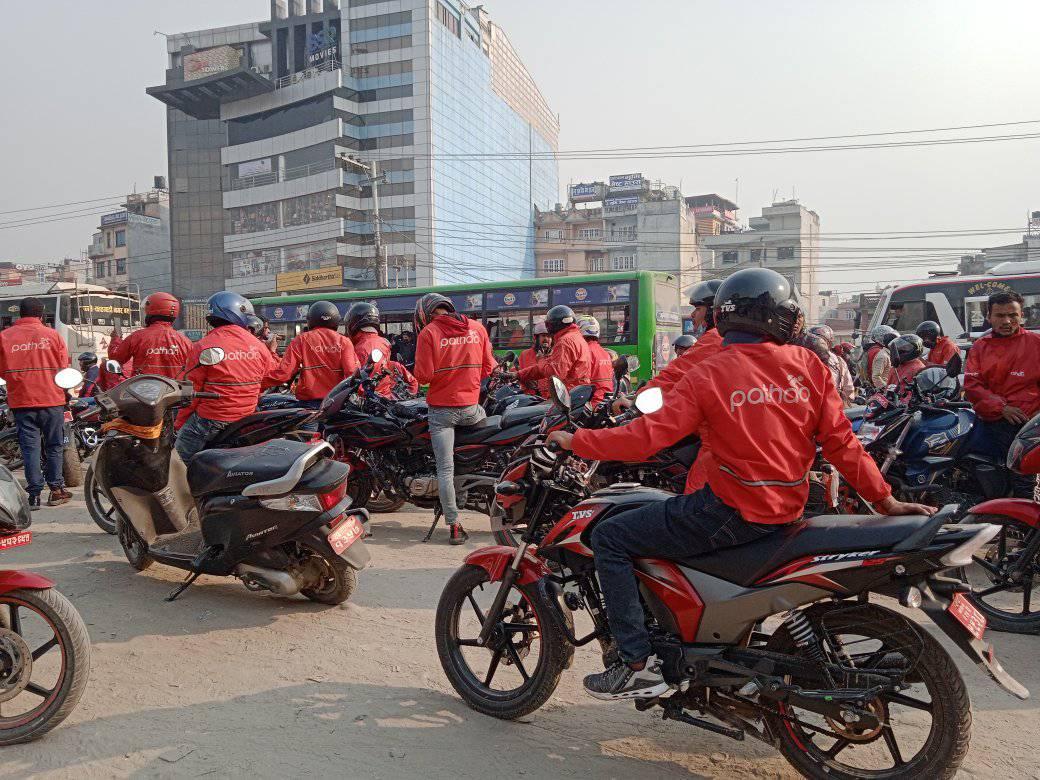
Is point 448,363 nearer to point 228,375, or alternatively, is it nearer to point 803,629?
point 228,375

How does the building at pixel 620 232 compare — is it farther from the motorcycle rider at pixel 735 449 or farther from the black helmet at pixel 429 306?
the motorcycle rider at pixel 735 449

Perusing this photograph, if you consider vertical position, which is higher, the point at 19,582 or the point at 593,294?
the point at 593,294

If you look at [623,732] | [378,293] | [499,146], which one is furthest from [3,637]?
[499,146]

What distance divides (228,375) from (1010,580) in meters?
5.04

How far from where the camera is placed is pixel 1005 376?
5316 millimetres

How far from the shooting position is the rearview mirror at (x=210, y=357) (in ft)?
18.3

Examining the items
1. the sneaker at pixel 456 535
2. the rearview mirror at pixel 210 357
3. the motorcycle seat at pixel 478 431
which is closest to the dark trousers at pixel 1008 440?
the motorcycle seat at pixel 478 431

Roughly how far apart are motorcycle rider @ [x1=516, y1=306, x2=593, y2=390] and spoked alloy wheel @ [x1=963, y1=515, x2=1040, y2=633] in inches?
148

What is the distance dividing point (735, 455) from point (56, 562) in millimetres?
5027

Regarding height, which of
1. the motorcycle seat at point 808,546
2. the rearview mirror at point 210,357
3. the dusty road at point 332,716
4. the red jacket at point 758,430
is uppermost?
the rearview mirror at point 210,357

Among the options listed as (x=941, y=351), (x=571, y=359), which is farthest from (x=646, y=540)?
(x=941, y=351)

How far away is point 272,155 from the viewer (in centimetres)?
6631

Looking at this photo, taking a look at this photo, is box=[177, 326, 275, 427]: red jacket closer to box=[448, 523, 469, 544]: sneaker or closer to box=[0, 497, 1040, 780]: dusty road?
box=[0, 497, 1040, 780]: dusty road

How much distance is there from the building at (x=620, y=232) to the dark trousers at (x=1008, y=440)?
5994cm
